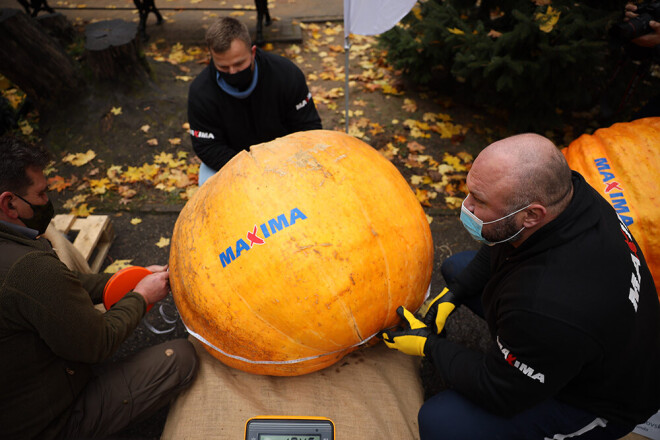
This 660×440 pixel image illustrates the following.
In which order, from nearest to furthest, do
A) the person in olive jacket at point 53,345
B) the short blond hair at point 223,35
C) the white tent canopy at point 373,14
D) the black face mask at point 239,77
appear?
the person in olive jacket at point 53,345
the short blond hair at point 223,35
the black face mask at point 239,77
the white tent canopy at point 373,14

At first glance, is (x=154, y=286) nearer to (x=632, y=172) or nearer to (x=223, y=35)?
(x=223, y=35)

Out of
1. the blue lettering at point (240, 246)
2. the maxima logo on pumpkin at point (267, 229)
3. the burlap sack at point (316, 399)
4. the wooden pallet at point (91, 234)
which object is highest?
the maxima logo on pumpkin at point (267, 229)

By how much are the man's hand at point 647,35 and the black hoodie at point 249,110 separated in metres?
2.85

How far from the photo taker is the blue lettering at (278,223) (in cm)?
204

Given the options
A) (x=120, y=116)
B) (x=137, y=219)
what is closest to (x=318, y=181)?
(x=137, y=219)

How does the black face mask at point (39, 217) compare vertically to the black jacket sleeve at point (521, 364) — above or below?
above

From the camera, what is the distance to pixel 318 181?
2.16 meters

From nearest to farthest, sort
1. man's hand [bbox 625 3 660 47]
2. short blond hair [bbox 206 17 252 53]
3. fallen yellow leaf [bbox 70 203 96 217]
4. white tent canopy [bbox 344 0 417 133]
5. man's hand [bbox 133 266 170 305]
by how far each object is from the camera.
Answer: man's hand [bbox 133 266 170 305] → short blond hair [bbox 206 17 252 53] → man's hand [bbox 625 3 660 47] → white tent canopy [bbox 344 0 417 133] → fallen yellow leaf [bbox 70 203 96 217]

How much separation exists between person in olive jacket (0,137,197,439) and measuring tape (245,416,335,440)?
0.71m

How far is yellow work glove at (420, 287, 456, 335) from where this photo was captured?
257cm

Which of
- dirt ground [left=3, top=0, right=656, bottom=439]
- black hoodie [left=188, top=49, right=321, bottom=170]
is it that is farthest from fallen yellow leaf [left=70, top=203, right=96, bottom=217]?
black hoodie [left=188, top=49, right=321, bottom=170]

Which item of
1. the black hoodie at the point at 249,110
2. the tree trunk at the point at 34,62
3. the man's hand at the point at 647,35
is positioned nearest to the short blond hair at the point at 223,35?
the black hoodie at the point at 249,110

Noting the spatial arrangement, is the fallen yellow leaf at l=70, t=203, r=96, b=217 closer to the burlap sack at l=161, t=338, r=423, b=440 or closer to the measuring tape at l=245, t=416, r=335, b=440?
the burlap sack at l=161, t=338, r=423, b=440

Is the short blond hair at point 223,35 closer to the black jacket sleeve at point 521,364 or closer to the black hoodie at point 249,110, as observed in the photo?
the black hoodie at point 249,110
